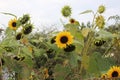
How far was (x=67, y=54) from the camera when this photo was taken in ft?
4.95

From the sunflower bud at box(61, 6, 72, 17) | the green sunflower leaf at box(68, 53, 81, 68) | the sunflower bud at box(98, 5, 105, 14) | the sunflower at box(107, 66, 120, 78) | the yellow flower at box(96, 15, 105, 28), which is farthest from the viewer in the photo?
the sunflower bud at box(61, 6, 72, 17)

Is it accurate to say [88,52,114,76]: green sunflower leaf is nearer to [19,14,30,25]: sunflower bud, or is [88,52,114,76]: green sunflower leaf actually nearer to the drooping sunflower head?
the drooping sunflower head

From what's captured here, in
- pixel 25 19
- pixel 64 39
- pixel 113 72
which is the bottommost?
pixel 113 72

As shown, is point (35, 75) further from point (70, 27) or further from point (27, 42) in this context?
point (70, 27)

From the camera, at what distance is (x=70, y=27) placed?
5.08ft

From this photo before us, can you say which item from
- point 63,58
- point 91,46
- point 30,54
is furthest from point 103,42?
point 30,54

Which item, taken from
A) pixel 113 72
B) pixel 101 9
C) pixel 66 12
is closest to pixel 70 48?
pixel 113 72

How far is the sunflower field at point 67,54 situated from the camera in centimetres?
141

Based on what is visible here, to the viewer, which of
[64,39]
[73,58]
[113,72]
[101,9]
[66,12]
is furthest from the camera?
[66,12]

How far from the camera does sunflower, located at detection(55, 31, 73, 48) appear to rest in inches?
59.5

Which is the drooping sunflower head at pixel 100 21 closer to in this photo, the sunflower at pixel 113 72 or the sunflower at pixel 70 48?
the sunflower at pixel 70 48

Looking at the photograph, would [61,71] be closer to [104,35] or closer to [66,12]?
[104,35]

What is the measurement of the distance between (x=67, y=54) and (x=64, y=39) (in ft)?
0.35

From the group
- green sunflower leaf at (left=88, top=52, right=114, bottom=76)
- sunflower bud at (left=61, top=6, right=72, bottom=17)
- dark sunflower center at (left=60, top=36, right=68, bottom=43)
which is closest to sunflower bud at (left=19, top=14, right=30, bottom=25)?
sunflower bud at (left=61, top=6, right=72, bottom=17)
